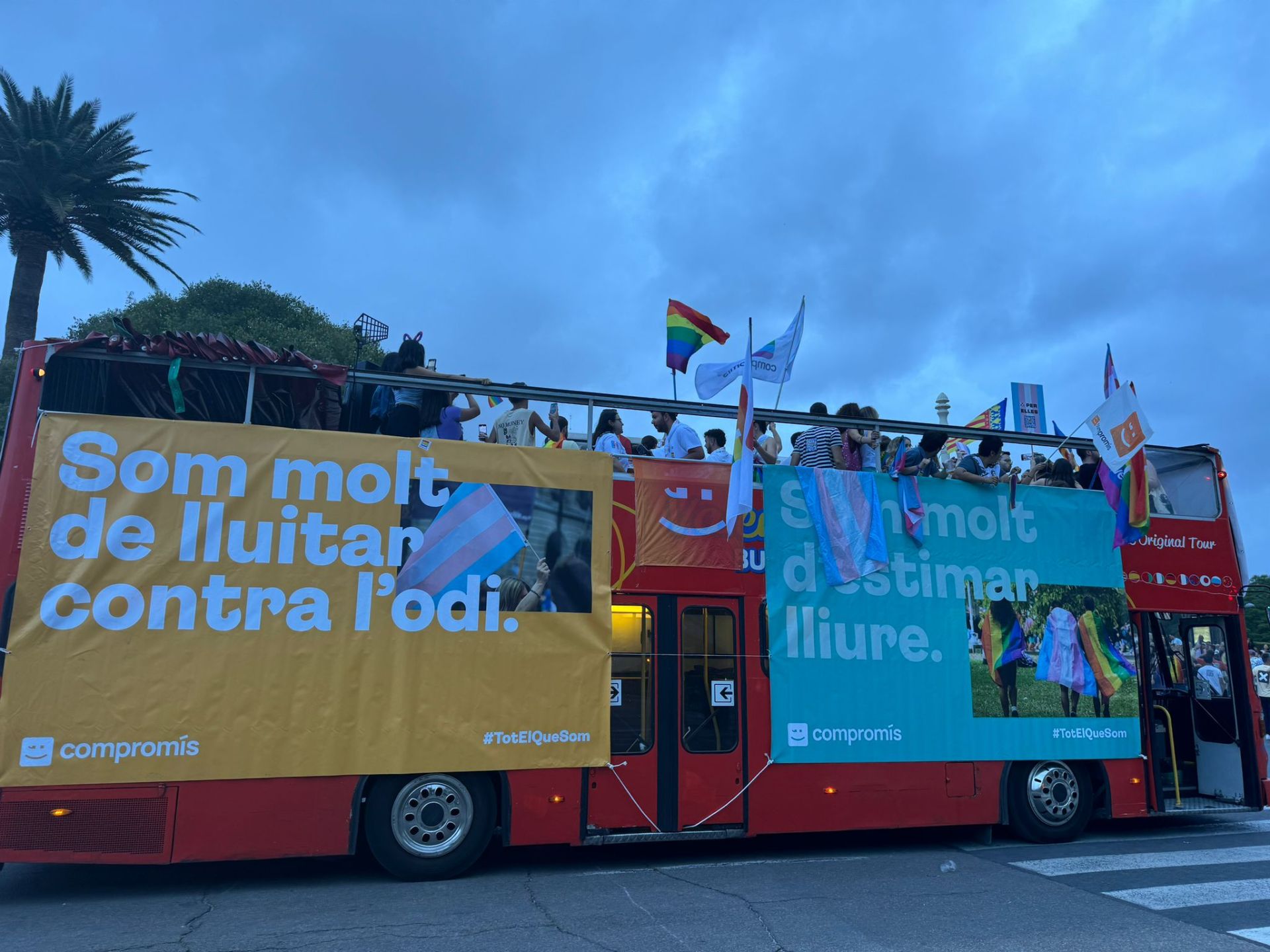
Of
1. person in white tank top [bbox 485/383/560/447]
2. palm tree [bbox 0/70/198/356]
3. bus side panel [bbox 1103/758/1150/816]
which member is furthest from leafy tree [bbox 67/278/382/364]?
bus side panel [bbox 1103/758/1150/816]

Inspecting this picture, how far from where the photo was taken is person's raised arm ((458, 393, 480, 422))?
810 cm

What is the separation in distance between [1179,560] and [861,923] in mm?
6086

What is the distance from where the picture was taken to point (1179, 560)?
380 inches

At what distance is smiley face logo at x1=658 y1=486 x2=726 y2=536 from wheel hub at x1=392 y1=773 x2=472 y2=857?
2.87m

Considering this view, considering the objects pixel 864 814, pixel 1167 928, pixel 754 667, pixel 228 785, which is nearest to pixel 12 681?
pixel 228 785

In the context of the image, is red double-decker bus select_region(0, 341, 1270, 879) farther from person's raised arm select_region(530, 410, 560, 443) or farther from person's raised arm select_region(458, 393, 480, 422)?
person's raised arm select_region(530, 410, 560, 443)

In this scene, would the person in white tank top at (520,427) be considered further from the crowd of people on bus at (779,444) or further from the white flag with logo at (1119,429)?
the white flag with logo at (1119,429)

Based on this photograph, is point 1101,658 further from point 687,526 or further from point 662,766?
point 662,766

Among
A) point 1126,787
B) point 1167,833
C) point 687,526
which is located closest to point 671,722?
point 687,526

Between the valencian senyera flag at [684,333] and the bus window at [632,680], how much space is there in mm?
A: 2883

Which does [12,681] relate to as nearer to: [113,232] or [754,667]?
[754,667]

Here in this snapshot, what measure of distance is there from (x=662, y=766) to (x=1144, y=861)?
4645mm

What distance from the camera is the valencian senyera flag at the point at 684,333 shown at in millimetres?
9328

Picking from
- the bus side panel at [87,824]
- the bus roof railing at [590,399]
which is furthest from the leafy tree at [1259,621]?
the bus side panel at [87,824]
